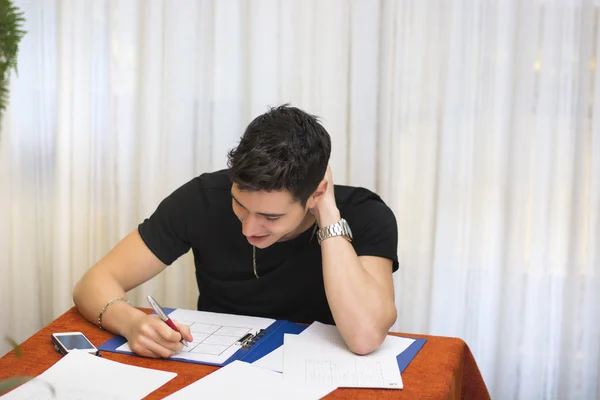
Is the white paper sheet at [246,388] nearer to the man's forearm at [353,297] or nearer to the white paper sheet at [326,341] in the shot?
the white paper sheet at [326,341]

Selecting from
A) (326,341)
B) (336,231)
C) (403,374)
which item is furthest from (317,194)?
(403,374)

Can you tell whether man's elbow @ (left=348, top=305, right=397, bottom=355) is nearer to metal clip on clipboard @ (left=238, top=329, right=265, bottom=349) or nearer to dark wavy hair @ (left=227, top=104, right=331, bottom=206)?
metal clip on clipboard @ (left=238, top=329, right=265, bottom=349)

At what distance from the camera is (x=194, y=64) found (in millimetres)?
2754

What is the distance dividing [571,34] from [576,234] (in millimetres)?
704

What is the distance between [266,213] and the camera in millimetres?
1514

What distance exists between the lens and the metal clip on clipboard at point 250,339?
4.83 feet

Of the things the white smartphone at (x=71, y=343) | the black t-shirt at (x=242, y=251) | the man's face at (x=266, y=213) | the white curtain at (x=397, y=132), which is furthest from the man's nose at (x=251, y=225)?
the white curtain at (x=397, y=132)

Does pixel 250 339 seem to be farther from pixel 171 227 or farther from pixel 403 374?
pixel 171 227

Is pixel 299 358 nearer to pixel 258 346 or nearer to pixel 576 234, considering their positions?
pixel 258 346

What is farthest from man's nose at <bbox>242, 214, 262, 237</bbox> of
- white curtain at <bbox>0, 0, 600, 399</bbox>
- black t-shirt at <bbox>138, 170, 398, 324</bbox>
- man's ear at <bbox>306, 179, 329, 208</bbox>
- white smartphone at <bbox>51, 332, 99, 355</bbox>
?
white curtain at <bbox>0, 0, 600, 399</bbox>

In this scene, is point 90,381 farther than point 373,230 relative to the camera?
No

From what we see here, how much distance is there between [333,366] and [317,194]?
456 mm

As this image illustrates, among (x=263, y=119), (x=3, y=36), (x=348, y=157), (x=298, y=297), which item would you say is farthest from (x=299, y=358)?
(x=348, y=157)

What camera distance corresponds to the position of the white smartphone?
1430 millimetres
